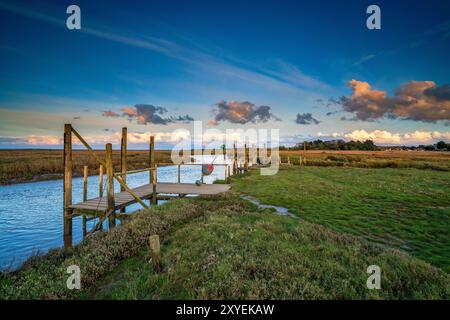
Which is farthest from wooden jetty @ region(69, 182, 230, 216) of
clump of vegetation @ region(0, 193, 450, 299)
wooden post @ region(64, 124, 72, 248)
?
clump of vegetation @ region(0, 193, 450, 299)

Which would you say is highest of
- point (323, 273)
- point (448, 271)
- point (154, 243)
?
point (154, 243)

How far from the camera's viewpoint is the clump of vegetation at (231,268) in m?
5.22

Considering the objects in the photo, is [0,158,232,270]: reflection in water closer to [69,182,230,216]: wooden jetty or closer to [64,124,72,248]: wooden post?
[64,124,72,248]: wooden post

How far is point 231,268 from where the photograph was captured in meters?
5.97

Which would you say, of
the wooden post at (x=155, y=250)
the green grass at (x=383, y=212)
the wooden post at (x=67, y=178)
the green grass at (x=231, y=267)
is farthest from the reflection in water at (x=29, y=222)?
the green grass at (x=383, y=212)

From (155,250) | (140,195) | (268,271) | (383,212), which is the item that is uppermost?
(155,250)

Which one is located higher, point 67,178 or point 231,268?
point 67,178

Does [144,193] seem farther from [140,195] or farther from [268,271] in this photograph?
[268,271]

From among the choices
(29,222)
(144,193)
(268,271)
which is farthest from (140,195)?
(268,271)

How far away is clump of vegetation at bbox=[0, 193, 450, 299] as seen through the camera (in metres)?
5.22
